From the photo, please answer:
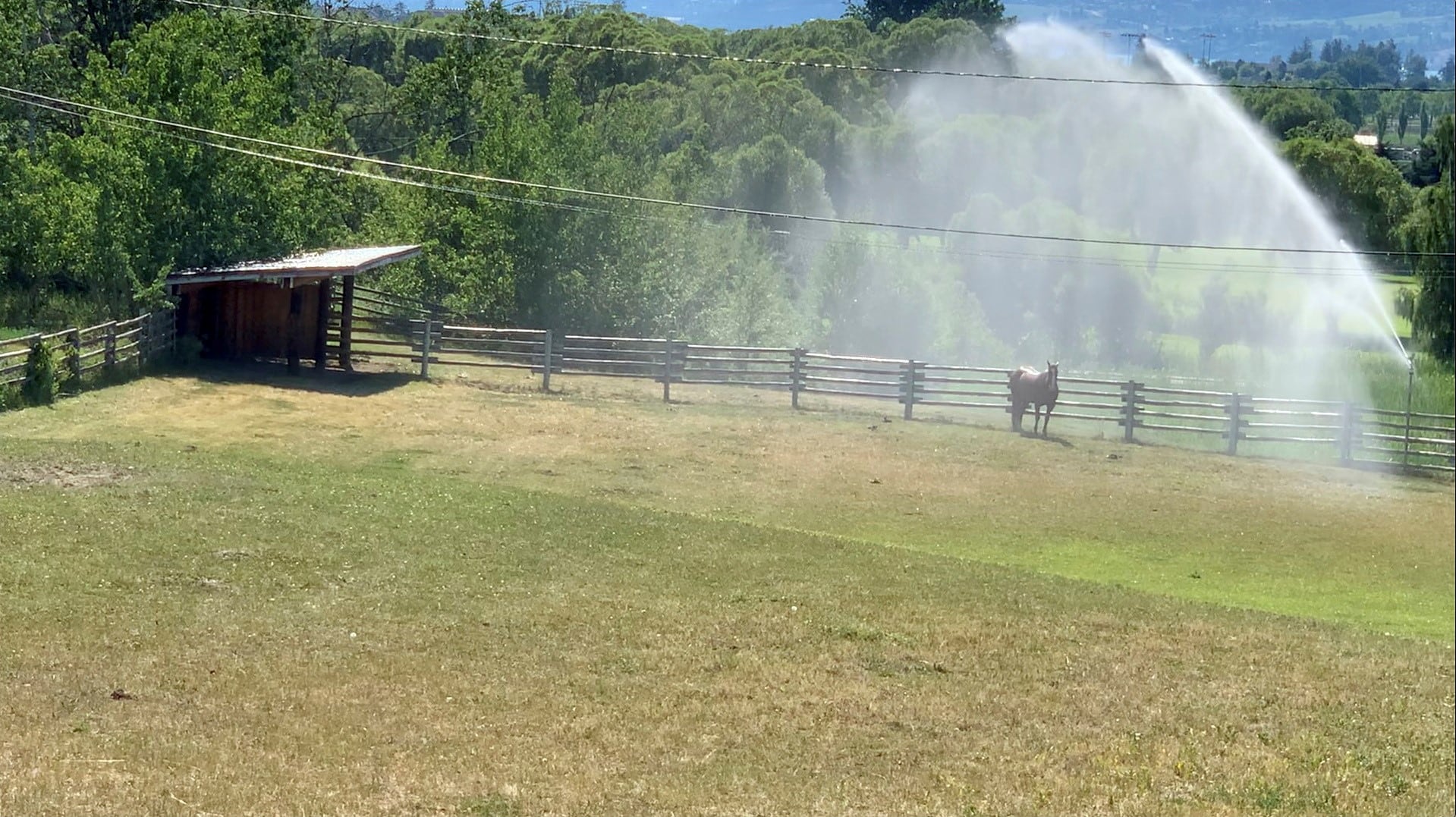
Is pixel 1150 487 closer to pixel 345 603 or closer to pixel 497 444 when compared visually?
pixel 497 444

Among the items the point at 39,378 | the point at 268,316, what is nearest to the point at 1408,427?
the point at 268,316

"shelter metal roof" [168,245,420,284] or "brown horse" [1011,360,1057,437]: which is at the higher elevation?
"shelter metal roof" [168,245,420,284]

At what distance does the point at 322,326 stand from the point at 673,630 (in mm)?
19065

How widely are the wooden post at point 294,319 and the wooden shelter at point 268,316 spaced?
15 millimetres

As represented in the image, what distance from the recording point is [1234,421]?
2789 cm

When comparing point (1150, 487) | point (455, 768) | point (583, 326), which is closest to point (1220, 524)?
point (1150, 487)

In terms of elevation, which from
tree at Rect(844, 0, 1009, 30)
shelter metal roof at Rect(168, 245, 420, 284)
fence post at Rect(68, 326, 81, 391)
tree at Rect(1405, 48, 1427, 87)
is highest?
tree at Rect(844, 0, 1009, 30)

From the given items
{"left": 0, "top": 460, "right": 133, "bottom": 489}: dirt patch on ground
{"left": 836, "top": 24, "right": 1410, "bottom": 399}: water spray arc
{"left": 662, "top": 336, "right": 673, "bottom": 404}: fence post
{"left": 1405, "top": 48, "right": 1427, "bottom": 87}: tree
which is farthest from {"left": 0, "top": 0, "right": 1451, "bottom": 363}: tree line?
{"left": 0, "top": 460, "right": 133, "bottom": 489}: dirt patch on ground

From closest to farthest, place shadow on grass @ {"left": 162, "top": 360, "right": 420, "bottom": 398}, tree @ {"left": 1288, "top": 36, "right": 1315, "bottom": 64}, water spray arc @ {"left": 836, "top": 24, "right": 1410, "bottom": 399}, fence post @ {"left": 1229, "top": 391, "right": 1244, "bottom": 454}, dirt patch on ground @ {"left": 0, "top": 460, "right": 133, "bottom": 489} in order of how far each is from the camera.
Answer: dirt patch on ground @ {"left": 0, "top": 460, "right": 133, "bottom": 489} → tree @ {"left": 1288, "top": 36, "right": 1315, "bottom": 64} → shadow on grass @ {"left": 162, "top": 360, "right": 420, "bottom": 398} → fence post @ {"left": 1229, "top": 391, "right": 1244, "bottom": 454} → water spray arc @ {"left": 836, "top": 24, "right": 1410, "bottom": 399}

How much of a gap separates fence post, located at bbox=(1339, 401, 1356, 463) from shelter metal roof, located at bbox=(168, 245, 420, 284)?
59.9 ft

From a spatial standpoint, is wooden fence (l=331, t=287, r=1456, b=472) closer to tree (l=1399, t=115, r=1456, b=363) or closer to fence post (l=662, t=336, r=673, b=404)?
fence post (l=662, t=336, r=673, b=404)

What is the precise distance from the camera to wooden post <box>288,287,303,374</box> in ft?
94.9

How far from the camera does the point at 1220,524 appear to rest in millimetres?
21031

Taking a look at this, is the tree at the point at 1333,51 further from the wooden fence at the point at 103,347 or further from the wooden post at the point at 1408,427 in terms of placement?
the wooden fence at the point at 103,347
